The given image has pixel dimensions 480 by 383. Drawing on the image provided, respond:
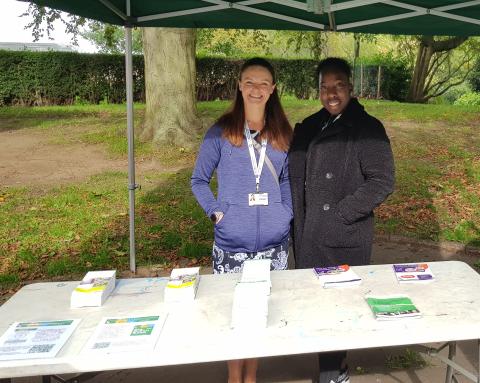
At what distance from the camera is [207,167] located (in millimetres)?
2719

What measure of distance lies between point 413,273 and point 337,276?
1.28ft

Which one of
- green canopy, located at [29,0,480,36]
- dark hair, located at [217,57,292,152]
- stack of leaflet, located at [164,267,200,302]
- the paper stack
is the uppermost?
green canopy, located at [29,0,480,36]

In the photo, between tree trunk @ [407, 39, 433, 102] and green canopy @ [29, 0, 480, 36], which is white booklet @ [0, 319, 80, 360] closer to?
green canopy @ [29, 0, 480, 36]

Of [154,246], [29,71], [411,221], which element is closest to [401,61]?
[29,71]

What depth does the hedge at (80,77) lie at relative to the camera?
17.3 meters

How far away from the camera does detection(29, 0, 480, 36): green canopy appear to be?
3.31 meters

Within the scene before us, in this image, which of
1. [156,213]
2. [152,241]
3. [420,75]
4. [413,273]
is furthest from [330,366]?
[420,75]

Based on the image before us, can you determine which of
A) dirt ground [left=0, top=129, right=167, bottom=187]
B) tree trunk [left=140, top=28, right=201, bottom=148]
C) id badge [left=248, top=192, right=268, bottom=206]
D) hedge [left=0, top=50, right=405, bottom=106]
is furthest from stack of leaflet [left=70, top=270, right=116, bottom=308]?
hedge [left=0, top=50, right=405, bottom=106]

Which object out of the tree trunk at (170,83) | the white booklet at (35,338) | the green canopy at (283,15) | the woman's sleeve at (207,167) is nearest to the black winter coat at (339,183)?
the woman's sleeve at (207,167)

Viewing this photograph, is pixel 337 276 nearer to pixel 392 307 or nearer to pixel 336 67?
pixel 392 307

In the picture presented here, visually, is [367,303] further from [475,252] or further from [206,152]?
[475,252]

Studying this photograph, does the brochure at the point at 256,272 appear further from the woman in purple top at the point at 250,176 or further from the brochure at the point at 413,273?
the brochure at the point at 413,273

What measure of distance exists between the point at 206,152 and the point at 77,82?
56.0ft

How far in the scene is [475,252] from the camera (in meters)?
5.16
